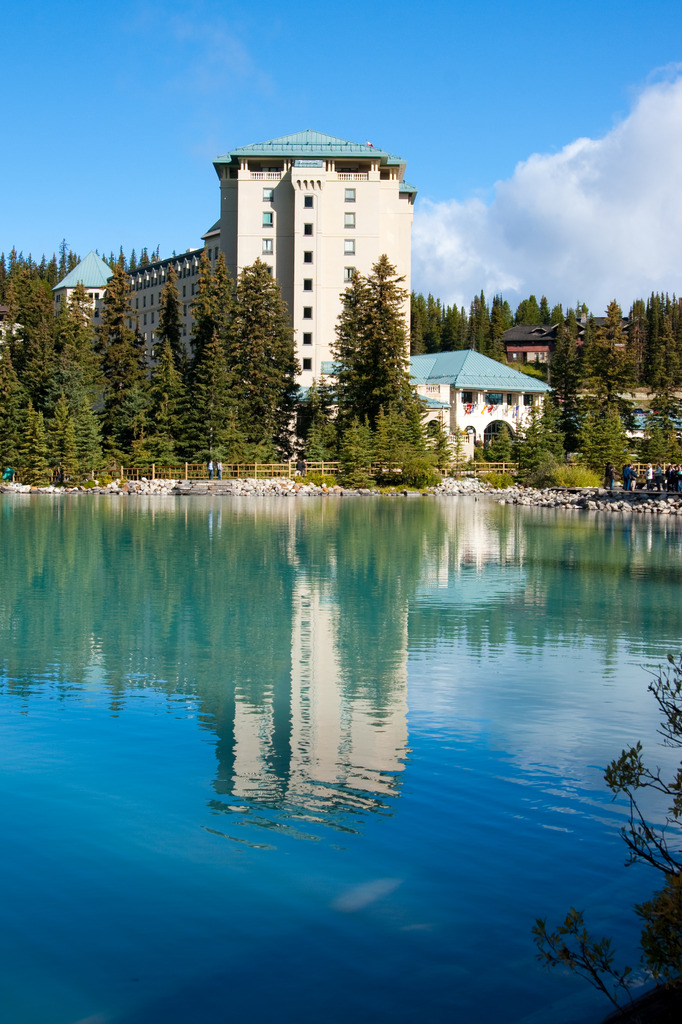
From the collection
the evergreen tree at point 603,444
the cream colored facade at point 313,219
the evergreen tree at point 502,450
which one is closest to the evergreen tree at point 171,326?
the cream colored facade at point 313,219

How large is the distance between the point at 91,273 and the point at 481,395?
215ft

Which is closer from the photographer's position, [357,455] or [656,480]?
[656,480]

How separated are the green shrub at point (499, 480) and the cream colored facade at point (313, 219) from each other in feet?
50.1

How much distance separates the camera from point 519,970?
4227mm

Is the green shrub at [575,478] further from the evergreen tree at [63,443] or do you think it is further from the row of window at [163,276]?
the row of window at [163,276]

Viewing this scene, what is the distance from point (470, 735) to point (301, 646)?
146 inches

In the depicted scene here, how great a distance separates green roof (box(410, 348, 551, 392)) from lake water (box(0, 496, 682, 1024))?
201 ft

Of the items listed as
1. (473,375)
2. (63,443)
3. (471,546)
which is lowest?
(471,546)

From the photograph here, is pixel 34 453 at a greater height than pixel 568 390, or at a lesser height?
lesser

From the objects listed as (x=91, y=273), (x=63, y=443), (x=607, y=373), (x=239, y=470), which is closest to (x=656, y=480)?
(x=607, y=373)

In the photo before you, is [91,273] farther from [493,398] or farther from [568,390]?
[568,390]

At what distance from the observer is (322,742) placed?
7348 mm

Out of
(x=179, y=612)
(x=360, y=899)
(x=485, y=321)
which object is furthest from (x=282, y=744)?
(x=485, y=321)

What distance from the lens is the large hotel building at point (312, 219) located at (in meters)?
67.1
